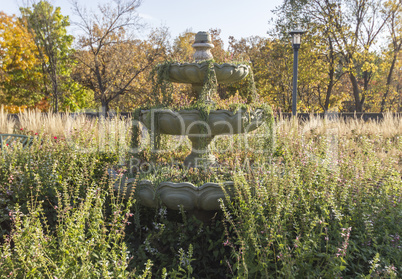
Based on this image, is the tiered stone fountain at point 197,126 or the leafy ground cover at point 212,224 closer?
the leafy ground cover at point 212,224

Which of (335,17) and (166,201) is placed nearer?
(166,201)

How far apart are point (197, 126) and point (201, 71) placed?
2.35 ft

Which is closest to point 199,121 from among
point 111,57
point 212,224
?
point 212,224

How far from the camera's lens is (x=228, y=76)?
13.6 feet

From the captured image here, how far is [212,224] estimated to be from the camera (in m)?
3.55

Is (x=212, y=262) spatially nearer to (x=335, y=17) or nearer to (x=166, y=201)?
(x=166, y=201)

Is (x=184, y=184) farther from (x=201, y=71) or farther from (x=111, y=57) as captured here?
(x=111, y=57)

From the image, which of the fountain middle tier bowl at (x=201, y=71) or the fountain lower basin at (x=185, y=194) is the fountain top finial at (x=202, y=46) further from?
the fountain lower basin at (x=185, y=194)

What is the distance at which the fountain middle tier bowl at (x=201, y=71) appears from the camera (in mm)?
3963

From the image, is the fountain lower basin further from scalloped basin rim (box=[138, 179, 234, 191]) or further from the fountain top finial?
the fountain top finial

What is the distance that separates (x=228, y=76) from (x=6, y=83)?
17.2 m

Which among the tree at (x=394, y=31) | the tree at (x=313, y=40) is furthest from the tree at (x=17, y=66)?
the tree at (x=394, y=31)

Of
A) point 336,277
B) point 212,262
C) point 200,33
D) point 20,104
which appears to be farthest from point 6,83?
point 336,277

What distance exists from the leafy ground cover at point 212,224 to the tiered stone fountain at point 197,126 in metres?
0.16
